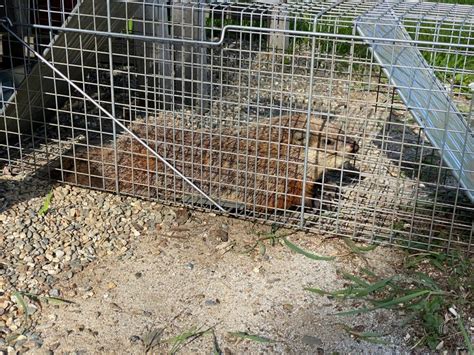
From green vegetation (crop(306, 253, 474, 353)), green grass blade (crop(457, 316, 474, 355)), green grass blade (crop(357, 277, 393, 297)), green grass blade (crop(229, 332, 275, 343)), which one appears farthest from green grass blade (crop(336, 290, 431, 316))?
green grass blade (crop(229, 332, 275, 343))

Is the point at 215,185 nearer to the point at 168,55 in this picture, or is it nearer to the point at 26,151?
the point at 26,151

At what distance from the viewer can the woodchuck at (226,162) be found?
13.4ft

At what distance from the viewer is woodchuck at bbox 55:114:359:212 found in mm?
4094

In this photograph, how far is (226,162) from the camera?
421 centimetres

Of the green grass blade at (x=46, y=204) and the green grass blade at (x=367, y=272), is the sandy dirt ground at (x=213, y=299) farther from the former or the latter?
the green grass blade at (x=46, y=204)

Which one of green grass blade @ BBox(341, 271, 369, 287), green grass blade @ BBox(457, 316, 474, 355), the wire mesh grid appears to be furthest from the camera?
the wire mesh grid

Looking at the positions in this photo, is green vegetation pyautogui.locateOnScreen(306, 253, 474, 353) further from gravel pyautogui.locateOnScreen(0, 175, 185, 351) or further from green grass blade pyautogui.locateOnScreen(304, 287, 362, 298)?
gravel pyautogui.locateOnScreen(0, 175, 185, 351)

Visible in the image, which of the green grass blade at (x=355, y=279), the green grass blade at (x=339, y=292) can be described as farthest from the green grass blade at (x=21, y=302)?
the green grass blade at (x=355, y=279)

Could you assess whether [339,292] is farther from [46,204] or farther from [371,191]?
[46,204]

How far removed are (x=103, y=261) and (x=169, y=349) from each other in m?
0.93

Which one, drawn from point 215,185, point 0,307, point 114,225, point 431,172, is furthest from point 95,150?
point 431,172

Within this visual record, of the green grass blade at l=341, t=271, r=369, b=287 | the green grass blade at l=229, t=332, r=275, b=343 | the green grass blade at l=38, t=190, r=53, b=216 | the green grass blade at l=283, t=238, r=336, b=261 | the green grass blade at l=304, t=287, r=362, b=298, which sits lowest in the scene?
the green grass blade at l=229, t=332, r=275, b=343

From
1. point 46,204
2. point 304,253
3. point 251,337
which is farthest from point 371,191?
point 46,204

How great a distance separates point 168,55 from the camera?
5.94 metres
